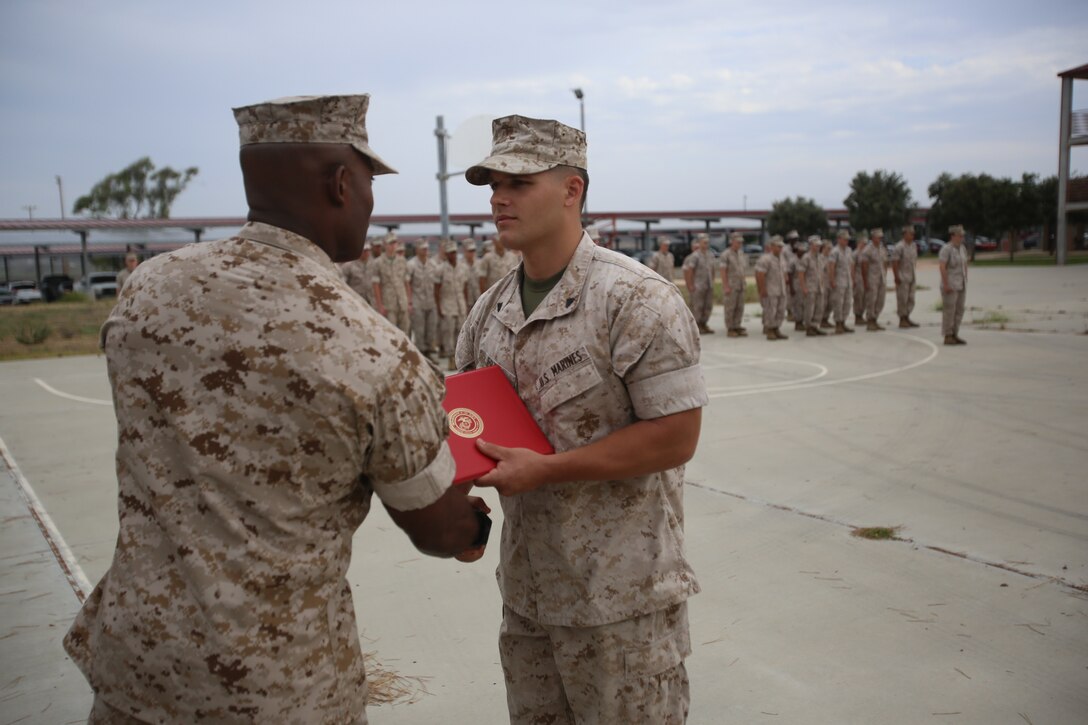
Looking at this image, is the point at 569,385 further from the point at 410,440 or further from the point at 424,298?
the point at 424,298

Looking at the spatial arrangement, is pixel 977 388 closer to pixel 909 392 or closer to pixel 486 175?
pixel 909 392

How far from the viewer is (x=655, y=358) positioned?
2.01 metres

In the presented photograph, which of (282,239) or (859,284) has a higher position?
(282,239)

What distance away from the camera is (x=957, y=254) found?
13961 millimetres

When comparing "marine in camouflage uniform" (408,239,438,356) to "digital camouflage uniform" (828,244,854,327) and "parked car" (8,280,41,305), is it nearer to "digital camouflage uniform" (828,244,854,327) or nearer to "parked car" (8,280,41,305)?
"digital camouflage uniform" (828,244,854,327)

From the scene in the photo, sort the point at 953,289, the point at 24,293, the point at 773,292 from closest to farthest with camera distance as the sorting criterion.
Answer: the point at 953,289 < the point at 773,292 < the point at 24,293

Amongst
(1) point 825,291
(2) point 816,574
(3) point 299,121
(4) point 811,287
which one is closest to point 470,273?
(4) point 811,287

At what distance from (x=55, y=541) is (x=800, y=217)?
65510 millimetres

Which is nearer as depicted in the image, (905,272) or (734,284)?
(905,272)

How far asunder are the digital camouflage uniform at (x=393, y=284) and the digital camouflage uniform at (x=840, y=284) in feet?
27.8

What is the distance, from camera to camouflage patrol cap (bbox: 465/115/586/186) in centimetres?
211

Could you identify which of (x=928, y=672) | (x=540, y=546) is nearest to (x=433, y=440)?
(x=540, y=546)

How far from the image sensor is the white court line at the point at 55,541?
441cm

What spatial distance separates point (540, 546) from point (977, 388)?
8847 millimetres
